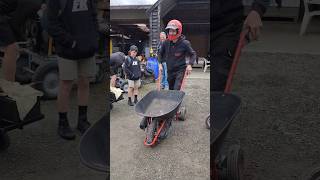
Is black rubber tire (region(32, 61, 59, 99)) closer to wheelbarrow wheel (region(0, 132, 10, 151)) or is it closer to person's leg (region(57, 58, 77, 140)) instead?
person's leg (region(57, 58, 77, 140))

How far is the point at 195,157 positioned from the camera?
0.83 m

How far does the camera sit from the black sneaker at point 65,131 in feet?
3.26

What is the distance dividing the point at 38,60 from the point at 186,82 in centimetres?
44

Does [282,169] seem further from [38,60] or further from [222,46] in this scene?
[38,60]

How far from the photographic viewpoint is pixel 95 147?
97 centimetres

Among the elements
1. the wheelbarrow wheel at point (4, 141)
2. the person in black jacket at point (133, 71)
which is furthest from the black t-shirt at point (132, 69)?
the wheelbarrow wheel at point (4, 141)

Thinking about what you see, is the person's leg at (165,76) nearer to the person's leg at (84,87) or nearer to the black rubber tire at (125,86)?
the black rubber tire at (125,86)

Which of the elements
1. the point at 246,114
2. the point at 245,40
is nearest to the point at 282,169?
the point at 246,114

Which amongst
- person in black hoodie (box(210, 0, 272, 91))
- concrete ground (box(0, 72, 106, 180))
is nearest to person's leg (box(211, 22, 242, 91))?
person in black hoodie (box(210, 0, 272, 91))

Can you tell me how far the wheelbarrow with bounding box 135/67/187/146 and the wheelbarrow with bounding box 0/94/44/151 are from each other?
0.34 m

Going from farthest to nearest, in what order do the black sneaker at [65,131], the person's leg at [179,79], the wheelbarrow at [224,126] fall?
the black sneaker at [65,131] < the wheelbarrow at [224,126] < the person's leg at [179,79]

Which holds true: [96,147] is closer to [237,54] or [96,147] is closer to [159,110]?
[159,110]

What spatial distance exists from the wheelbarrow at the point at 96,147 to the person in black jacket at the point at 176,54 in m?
0.27

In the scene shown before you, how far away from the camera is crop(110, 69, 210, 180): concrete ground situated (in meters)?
0.83
